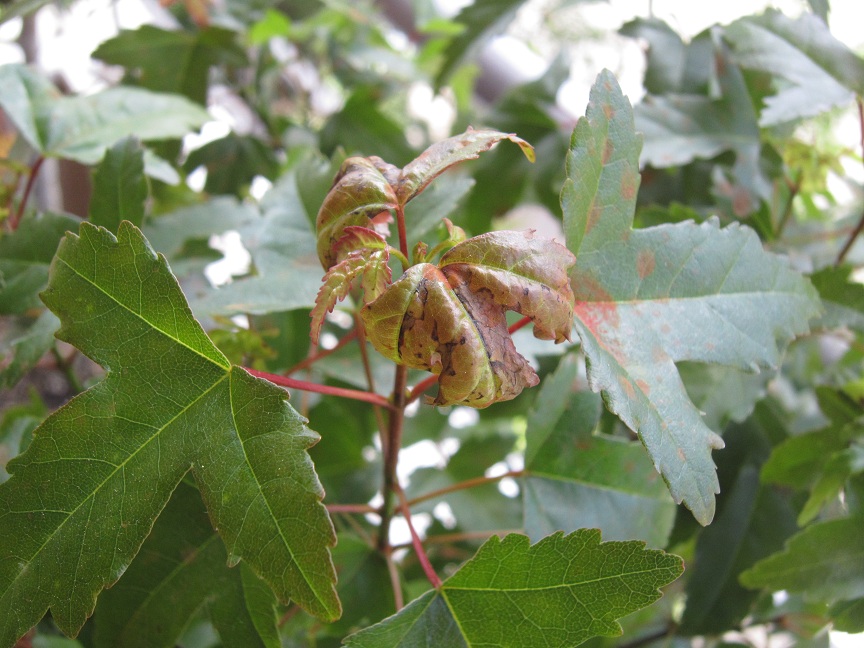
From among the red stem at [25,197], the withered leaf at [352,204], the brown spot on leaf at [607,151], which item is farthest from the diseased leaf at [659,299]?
the red stem at [25,197]

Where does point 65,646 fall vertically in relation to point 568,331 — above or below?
below

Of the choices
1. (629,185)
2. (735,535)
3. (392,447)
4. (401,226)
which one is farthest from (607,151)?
(735,535)

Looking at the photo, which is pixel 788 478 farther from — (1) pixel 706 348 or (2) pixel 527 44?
(2) pixel 527 44

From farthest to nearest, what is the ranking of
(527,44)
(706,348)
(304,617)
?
(527,44) → (304,617) → (706,348)

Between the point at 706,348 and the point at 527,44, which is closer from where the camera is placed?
the point at 706,348

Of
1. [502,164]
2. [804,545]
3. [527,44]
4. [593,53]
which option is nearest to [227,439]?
[804,545]

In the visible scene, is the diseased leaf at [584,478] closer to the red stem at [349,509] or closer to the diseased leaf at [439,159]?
the red stem at [349,509]

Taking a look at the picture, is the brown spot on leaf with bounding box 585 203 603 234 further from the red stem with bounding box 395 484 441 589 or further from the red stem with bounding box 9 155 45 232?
the red stem with bounding box 9 155 45 232

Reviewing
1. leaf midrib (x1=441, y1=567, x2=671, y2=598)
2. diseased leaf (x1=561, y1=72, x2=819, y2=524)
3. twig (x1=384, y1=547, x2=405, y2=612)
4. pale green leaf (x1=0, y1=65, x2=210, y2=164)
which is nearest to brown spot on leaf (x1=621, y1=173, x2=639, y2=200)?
diseased leaf (x1=561, y1=72, x2=819, y2=524)
